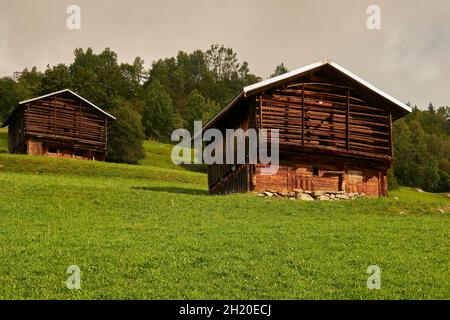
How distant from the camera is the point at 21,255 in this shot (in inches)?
619

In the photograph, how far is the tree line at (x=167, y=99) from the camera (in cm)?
7981

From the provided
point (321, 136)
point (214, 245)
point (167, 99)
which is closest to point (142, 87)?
point (167, 99)

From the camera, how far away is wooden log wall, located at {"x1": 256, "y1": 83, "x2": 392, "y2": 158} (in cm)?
3312

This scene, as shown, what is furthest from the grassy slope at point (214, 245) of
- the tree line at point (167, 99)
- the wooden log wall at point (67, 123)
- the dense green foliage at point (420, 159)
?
the dense green foliage at point (420, 159)

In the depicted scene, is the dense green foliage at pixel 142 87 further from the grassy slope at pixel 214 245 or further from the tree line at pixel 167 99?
the grassy slope at pixel 214 245

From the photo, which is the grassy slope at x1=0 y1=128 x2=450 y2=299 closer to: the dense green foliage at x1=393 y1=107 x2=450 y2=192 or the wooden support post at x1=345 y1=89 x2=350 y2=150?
the wooden support post at x1=345 y1=89 x2=350 y2=150

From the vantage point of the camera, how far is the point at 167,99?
112938 millimetres

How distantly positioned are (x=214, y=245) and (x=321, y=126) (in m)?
18.5

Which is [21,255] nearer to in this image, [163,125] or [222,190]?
[222,190]

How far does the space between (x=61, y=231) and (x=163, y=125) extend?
92.3 meters

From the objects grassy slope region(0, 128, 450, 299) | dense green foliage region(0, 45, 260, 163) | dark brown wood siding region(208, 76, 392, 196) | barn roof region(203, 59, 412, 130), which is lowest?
grassy slope region(0, 128, 450, 299)

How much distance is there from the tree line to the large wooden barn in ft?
112

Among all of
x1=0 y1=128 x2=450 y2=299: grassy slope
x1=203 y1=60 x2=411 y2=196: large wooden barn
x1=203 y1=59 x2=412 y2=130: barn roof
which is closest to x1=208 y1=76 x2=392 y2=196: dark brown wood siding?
x1=203 y1=60 x2=411 y2=196: large wooden barn
